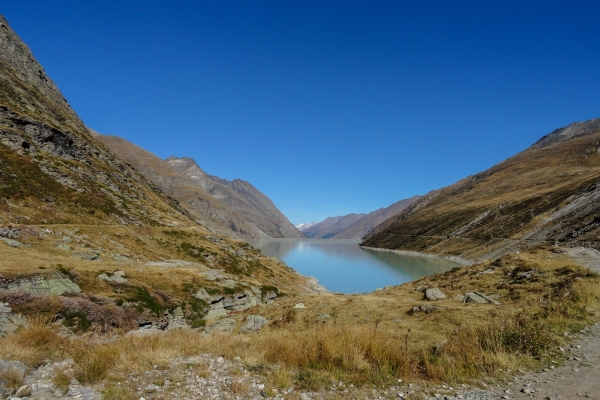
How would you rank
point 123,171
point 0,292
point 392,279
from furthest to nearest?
point 123,171, point 392,279, point 0,292

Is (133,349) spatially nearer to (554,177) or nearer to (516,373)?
(516,373)

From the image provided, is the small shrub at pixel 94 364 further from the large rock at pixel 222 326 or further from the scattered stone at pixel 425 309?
the scattered stone at pixel 425 309

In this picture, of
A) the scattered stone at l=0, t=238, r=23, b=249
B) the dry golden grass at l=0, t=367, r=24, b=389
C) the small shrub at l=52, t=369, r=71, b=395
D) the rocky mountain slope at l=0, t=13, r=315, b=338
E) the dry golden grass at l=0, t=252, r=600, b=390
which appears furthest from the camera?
the scattered stone at l=0, t=238, r=23, b=249

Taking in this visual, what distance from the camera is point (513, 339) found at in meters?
9.82

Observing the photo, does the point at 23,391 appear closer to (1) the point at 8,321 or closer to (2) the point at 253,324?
(1) the point at 8,321

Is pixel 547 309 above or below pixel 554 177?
below

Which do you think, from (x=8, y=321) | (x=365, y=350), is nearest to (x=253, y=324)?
(x=8, y=321)

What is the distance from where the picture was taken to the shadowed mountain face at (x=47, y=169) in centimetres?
5244

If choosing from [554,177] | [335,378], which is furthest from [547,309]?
[554,177]

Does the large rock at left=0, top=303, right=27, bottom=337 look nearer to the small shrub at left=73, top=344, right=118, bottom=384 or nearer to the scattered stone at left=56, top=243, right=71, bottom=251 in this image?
the small shrub at left=73, top=344, right=118, bottom=384

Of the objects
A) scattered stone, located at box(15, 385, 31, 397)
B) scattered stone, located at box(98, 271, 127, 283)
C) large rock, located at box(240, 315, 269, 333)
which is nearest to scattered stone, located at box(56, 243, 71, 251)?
scattered stone, located at box(98, 271, 127, 283)

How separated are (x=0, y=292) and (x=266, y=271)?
46943mm

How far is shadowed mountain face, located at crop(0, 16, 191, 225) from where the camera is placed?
2064 inches

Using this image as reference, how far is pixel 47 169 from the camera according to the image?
65.7 m
